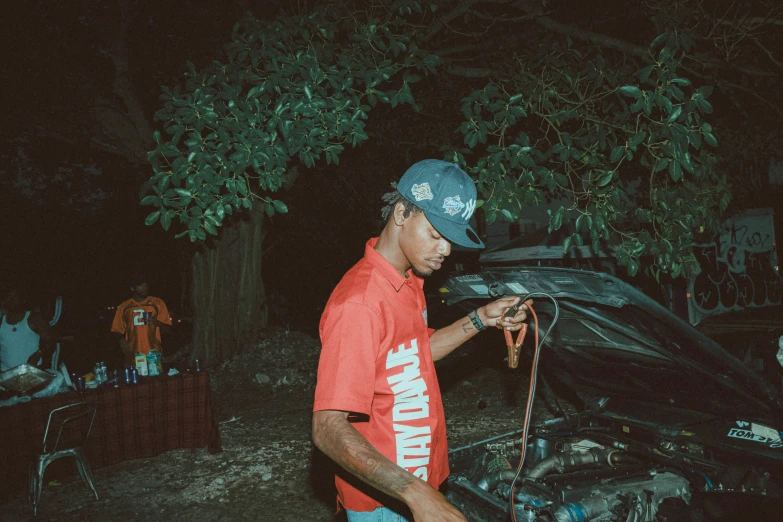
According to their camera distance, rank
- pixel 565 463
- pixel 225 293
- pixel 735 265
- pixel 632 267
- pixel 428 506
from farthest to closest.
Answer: pixel 735 265, pixel 225 293, pixel 632 267, pixel 565 463, pixel 428 506

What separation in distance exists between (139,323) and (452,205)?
677 centimetres

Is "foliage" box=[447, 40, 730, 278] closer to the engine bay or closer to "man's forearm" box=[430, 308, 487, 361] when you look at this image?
the engine bay

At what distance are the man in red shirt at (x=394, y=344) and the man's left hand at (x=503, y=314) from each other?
0.45 metres

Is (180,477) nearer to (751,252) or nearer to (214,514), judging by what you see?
(214,514)

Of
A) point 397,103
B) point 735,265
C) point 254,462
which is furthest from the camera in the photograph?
point 735,265

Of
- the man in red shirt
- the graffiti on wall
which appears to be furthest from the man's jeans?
the graffiti on wall

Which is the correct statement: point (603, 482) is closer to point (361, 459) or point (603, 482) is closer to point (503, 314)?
point (503, 314)

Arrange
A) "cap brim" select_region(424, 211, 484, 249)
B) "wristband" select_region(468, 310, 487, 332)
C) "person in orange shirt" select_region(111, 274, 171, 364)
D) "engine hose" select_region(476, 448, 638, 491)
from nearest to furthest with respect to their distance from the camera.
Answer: "cap brim" select_region(424, 211, 484, 249)
"wristband" select_region(468, 310, 487, 332)
"engine hose" select_region(476, 448, 638, 491)
"person in orange shirt" select_region(111, 274, 171, 364)

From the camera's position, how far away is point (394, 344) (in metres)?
1.96

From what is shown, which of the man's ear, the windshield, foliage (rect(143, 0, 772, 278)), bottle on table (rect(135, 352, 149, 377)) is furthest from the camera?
bottle on table (rect(135, 352, 149, 377))

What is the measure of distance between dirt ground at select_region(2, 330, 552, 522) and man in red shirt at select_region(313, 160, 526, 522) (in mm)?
941

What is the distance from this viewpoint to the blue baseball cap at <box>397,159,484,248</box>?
6.43 ft

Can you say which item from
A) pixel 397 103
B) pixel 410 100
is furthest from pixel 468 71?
pixel 397 103

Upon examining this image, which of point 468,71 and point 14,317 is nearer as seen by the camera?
point 468,71
